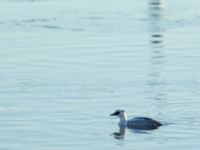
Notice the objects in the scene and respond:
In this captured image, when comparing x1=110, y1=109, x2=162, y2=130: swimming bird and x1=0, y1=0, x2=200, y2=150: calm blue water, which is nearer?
x1=0, y1=0, x2=200, y2=150: calm blue water

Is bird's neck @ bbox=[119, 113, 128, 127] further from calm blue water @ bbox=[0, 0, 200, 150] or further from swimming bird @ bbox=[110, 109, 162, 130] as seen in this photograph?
calm blue water @ bbox=[0, 0, 200, 150]

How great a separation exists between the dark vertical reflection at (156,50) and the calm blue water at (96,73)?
0.03m

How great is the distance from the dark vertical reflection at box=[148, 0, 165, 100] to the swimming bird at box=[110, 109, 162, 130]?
1.99 metres

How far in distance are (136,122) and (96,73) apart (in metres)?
4.67

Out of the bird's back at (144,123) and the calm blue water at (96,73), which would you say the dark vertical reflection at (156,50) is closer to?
the calm blue water at (96,73)

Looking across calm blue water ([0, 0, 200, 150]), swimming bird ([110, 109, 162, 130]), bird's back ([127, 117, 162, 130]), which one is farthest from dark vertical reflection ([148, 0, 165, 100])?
bird's back ([127, 117, 162, 130])

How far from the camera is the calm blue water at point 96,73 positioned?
18500 millimetres

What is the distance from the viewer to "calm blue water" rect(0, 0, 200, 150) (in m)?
18.5

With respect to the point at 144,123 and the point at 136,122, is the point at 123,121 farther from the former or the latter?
the point at 144,123

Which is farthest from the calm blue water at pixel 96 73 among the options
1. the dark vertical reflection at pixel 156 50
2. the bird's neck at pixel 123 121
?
the bird's neck at pixel 123 121

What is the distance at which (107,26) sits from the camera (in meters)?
30.8

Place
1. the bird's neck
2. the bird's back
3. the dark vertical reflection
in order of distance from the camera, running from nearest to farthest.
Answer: the bird's back → the bird's neck → the dark vertical reflection

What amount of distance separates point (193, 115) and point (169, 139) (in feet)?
6.08

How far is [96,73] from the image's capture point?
23828 millimetres
